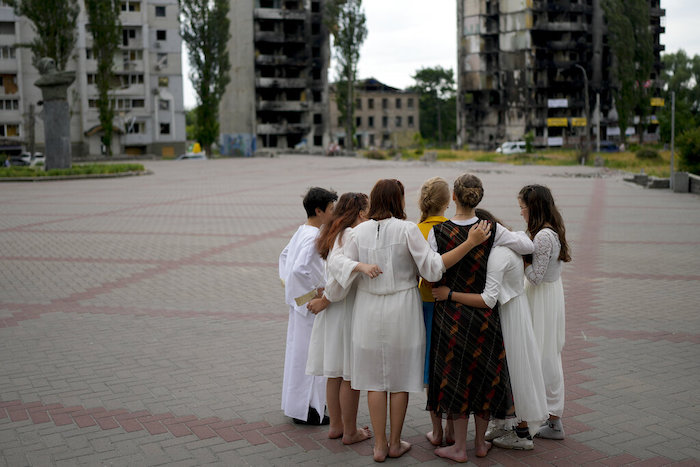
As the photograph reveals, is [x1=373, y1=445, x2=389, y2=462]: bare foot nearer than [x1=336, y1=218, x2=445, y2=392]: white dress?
No

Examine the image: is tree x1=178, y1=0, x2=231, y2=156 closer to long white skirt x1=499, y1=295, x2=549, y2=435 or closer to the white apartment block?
the white apartment block

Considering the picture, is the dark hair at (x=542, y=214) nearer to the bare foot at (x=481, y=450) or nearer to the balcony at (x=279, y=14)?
the bare foot at (x=481, y=450)

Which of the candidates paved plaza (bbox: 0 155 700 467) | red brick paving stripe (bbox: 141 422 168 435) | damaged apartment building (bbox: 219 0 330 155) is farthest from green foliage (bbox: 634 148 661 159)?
red brick paving stripe (bbox: 141 422 168 435)

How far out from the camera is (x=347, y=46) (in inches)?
2825

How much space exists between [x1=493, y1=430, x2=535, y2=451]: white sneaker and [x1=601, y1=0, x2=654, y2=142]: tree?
240 ft

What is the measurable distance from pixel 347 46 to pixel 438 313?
6979 centimetres

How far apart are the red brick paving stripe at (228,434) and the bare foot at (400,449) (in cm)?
105

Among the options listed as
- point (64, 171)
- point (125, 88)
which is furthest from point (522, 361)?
point (125, 88)

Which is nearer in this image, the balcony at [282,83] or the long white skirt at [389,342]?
the long white skirt at [389,342]

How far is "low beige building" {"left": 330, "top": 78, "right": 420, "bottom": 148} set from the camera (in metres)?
102

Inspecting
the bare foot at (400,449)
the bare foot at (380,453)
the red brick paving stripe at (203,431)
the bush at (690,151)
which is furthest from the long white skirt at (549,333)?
the bush at (690,151)

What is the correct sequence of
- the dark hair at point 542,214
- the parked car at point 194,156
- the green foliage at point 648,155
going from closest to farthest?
the dark hair at point 542,214 < the green foliage at point 648,155 < the parked car at point 194,156

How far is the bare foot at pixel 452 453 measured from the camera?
448cm

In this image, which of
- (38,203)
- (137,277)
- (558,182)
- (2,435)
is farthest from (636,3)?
(2,435)
